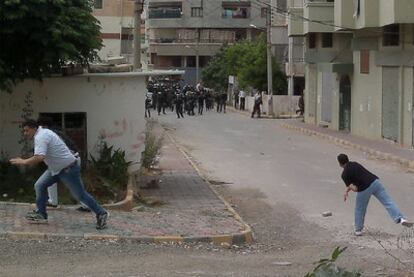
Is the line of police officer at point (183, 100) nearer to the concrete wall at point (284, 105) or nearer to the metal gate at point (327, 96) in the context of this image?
the concrete wall at point (284, 105)

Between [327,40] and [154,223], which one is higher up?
[327,40]

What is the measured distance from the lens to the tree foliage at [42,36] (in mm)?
11727

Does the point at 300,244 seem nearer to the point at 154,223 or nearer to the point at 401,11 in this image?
the point at 154,223

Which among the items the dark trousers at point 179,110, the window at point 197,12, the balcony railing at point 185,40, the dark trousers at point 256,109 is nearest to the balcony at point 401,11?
the dark trousers at point 256,109

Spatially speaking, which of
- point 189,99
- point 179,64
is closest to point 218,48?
point 179,64

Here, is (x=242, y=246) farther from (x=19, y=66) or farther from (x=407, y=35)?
(x=407, y=35)

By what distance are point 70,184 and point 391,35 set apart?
21.5m

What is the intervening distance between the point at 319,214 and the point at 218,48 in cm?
8148

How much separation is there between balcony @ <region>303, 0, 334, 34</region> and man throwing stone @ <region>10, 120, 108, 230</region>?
1192 inches

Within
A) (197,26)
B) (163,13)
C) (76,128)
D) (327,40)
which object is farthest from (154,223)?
(163,13)

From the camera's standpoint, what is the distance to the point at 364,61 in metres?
33.1

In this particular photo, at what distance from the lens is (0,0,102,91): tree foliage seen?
1173cm

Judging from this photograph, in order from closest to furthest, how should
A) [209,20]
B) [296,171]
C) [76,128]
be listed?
[76,128] < [296,171] < [209,20]

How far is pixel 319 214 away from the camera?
13.1 m
